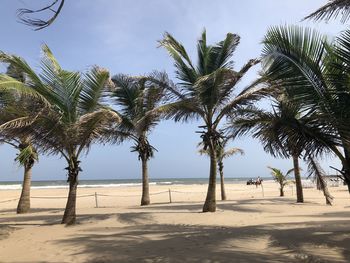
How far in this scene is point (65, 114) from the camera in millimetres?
11117

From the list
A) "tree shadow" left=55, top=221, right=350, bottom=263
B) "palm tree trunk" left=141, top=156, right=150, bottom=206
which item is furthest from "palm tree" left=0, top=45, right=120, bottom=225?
"palm tree trunk" left=141, top=156, right=150, bottom=206

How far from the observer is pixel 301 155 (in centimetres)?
768

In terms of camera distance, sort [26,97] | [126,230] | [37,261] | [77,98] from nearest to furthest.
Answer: [37,261] → [126,230] → [26,97] → [77,98]

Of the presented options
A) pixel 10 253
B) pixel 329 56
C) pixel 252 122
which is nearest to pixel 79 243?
pixel 10 253

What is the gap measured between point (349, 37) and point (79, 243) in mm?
5810

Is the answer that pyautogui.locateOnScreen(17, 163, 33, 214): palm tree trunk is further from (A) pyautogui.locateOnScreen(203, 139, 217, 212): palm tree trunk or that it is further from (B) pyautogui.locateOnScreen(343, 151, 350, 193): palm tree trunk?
(B) pyautogui.locateOnScreen(343, 151, 350, 193): palm tree trunk

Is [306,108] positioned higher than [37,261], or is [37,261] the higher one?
[306,108]

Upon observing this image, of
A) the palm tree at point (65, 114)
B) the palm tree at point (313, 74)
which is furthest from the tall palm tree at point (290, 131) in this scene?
the palm tree at point (65, 114)

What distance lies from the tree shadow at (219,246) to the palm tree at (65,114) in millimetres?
3217

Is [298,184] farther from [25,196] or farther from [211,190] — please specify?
[25,196]

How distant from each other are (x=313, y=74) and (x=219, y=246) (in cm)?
327

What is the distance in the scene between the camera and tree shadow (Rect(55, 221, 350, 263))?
6090mm

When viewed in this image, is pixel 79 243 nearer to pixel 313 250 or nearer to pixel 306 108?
pixel 313 250

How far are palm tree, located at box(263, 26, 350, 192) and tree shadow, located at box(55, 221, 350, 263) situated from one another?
1.27 meters
